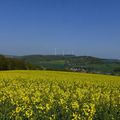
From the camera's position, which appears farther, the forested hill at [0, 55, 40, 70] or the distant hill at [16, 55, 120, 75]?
the distant hill at [16, 55, 120, 75]

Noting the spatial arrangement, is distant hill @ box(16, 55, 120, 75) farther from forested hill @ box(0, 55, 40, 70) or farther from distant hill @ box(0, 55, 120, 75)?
forested hill @ box(0, 55, 40, 70)

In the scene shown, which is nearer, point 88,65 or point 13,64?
point 13,64

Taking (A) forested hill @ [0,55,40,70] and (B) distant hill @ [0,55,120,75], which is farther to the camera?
(B) distant hill @ [0,55,120,75]

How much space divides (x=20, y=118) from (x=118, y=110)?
362 cm

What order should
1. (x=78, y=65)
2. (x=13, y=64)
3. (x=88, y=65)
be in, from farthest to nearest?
(x=78, y=65) < (x=88, y=65) < (x=13, y=64)

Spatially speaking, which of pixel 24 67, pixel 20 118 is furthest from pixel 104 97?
pixel 24 67

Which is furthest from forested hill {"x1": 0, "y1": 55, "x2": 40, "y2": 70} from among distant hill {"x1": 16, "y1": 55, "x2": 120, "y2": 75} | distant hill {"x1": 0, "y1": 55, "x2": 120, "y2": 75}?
distant hill {"x1": 16, "y1": 55, "x2": 120, "y2": 75}

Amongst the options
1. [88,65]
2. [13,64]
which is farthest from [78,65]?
[13,64]

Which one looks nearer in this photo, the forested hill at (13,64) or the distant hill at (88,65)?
the forested hill at (13,64)

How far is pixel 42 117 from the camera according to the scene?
7699 millimetres

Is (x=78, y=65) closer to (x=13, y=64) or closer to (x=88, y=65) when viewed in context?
(x=88, y=65)

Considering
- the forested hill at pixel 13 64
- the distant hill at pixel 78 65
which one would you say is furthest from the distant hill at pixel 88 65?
the forested hill at pixel 13 64

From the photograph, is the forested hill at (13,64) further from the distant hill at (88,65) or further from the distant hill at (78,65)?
the distant hill at (88,65)

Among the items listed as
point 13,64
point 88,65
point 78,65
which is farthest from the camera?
point 78,65
